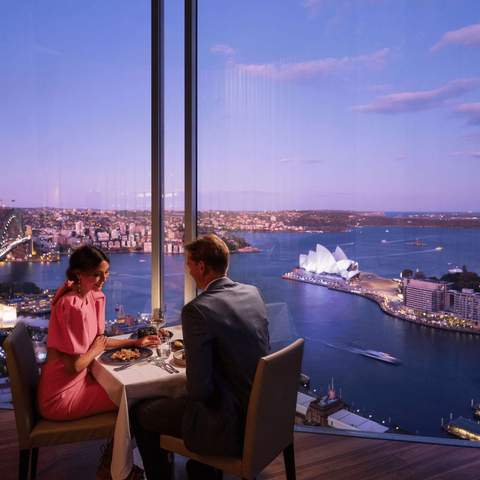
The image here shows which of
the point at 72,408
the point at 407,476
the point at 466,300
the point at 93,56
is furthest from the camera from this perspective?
A: the point at 93,56

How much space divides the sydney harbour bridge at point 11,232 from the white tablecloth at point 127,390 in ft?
6.19

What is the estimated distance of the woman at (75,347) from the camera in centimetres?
193

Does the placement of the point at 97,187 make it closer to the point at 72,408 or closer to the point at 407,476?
the point at 72,408

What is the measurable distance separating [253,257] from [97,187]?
4.08 ft

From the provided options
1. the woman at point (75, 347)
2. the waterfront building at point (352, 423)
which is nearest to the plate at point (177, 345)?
the woman at point (75, 347)

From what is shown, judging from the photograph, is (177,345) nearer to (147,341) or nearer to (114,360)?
(147,341)

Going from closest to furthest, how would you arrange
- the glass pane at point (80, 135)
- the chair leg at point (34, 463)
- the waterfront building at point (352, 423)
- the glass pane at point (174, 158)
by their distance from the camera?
the chair leg at point (34, 463) < the waterfront building at point (352, 423) < the glass pane at point (174, 158) < the glass pane at point (80, 135)

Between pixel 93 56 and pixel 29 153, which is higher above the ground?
pixel 93 56

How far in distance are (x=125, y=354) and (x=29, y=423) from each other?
47cm

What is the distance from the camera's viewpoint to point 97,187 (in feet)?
10.8

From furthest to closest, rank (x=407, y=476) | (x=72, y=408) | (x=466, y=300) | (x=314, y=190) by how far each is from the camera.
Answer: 1. (x=314, y=190)
2. (x=466, y=300)
3. (x=407, y=476)
4. (x=72, y=408)

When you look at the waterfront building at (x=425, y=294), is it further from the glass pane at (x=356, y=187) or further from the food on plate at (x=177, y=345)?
the food on plate at (x=177, y=345)

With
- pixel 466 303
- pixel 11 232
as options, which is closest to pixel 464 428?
pixel 466 303

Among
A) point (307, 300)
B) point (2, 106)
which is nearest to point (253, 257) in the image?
point (307, 300)
